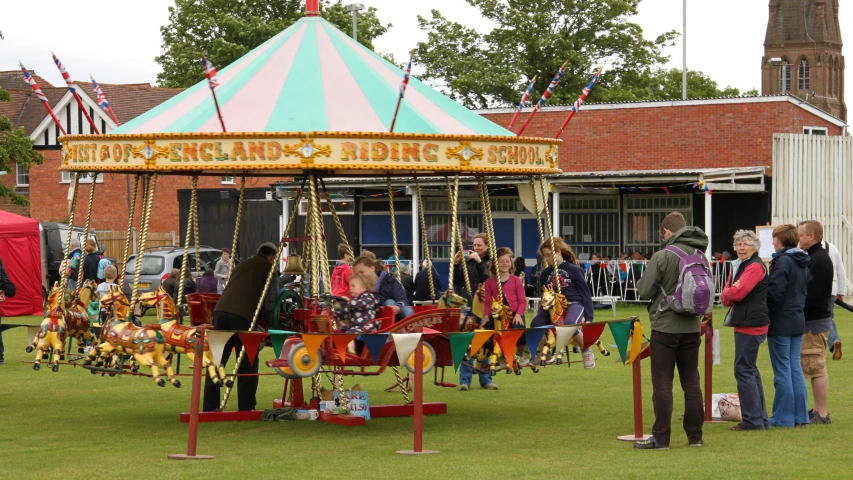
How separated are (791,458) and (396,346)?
10.7 ft

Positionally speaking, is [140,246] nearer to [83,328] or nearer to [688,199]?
[83,328]

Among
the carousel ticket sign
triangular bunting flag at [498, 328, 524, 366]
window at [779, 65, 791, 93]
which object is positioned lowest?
triangular bunting flag at [498, 328, 524, 366]

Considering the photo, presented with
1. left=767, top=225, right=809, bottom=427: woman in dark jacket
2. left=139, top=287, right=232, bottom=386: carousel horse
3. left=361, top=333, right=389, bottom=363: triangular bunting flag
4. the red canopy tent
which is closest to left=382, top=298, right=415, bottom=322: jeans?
left=361, top=333, right=389, bottom=363: triangular bunting flag

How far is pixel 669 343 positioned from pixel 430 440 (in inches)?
91.1

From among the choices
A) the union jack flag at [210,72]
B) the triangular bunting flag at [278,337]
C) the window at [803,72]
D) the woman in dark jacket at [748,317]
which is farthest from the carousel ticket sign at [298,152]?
the window at [803,72]

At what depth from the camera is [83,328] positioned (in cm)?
1307

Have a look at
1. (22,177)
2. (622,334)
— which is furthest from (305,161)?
(22,177)

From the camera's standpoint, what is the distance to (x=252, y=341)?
1152 centimetres

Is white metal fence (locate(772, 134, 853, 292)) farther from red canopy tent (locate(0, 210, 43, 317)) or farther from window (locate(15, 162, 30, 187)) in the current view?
window (locate(15, 162, 30, 187))

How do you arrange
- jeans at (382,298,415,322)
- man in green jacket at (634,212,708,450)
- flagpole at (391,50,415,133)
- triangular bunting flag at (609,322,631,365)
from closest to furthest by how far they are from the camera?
man in green jacket at (634,212,708,450) < flagpole at (391,50,415,133) < triangular bunting flag at (609,322,631,365) < jeans at (382,298,415,322)

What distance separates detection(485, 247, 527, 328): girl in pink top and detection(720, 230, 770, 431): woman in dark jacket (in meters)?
2.82

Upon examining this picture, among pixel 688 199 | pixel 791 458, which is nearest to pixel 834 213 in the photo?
pixel 688 199

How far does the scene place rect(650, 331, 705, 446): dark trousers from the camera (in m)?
10.6

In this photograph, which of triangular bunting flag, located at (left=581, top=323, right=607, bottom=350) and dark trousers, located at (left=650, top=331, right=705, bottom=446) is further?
triangular bunting flag, located at (left=581, top=323, right=607, bottom=350)
